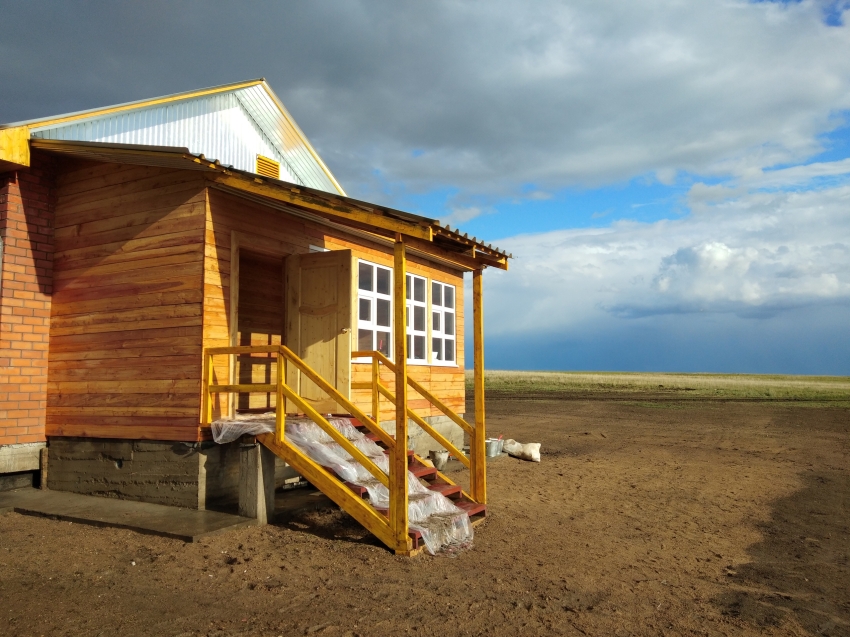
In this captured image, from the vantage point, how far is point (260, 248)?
27.4ft

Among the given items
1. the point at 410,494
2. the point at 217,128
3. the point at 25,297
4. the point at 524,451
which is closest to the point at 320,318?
the point at 410,494

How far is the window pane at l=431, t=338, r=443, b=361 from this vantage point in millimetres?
11922

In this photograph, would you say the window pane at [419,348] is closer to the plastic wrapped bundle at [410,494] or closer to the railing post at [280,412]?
the plastic wrapped bundle at [410,494]

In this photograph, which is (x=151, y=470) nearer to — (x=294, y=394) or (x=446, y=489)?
(x=294, y=394)

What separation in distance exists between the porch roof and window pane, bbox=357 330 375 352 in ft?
7.39

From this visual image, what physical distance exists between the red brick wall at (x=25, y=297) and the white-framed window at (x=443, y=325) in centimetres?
596

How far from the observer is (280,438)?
686 centimetres

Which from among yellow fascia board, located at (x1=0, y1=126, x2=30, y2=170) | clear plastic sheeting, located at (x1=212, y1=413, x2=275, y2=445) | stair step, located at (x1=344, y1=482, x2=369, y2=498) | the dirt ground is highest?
yellow fascia board, located at (x1=0, y1=126, x2=30, y2=170)

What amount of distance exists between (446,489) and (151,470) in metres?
3.30

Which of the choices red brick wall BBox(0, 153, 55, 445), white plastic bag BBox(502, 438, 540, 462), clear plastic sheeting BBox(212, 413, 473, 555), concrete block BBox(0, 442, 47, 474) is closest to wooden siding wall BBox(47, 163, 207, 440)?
red brick wall BBox(0, 153, 55, 445)

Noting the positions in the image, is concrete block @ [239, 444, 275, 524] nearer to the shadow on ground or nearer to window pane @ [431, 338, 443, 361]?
the shadow on ground

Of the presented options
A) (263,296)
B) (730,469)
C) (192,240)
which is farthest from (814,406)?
(192,240)

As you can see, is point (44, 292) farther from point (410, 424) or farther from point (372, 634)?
point (372, 634)

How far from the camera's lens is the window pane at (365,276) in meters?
9.70
